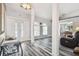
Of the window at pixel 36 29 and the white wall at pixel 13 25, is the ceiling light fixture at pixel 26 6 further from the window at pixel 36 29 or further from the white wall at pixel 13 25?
the window at pixel 36 29

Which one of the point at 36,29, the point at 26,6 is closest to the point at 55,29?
the point at 36,29

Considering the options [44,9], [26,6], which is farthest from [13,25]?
[44,9]

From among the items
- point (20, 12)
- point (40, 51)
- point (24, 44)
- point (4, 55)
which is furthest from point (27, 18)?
point (4, 55)

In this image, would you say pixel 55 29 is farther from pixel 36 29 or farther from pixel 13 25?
pixel 13 25

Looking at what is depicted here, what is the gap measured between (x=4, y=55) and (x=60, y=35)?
0.95 metres

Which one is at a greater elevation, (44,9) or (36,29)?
(44,9)

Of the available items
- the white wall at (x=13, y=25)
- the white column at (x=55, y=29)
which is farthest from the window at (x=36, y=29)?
the white column at (x=55, y=29)

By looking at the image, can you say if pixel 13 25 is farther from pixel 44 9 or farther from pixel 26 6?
pixel 44 9

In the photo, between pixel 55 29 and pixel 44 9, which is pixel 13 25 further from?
pixel 55 29

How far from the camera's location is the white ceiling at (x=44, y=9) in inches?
70.7

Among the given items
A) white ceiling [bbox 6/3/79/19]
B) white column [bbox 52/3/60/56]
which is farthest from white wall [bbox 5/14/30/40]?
white column [bbox 52/3/60/56]

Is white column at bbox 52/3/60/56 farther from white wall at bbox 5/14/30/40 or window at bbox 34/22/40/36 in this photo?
white wall at bbox 5/14/30/40

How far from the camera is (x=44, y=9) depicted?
184 centimetres

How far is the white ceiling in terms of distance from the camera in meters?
1.80
